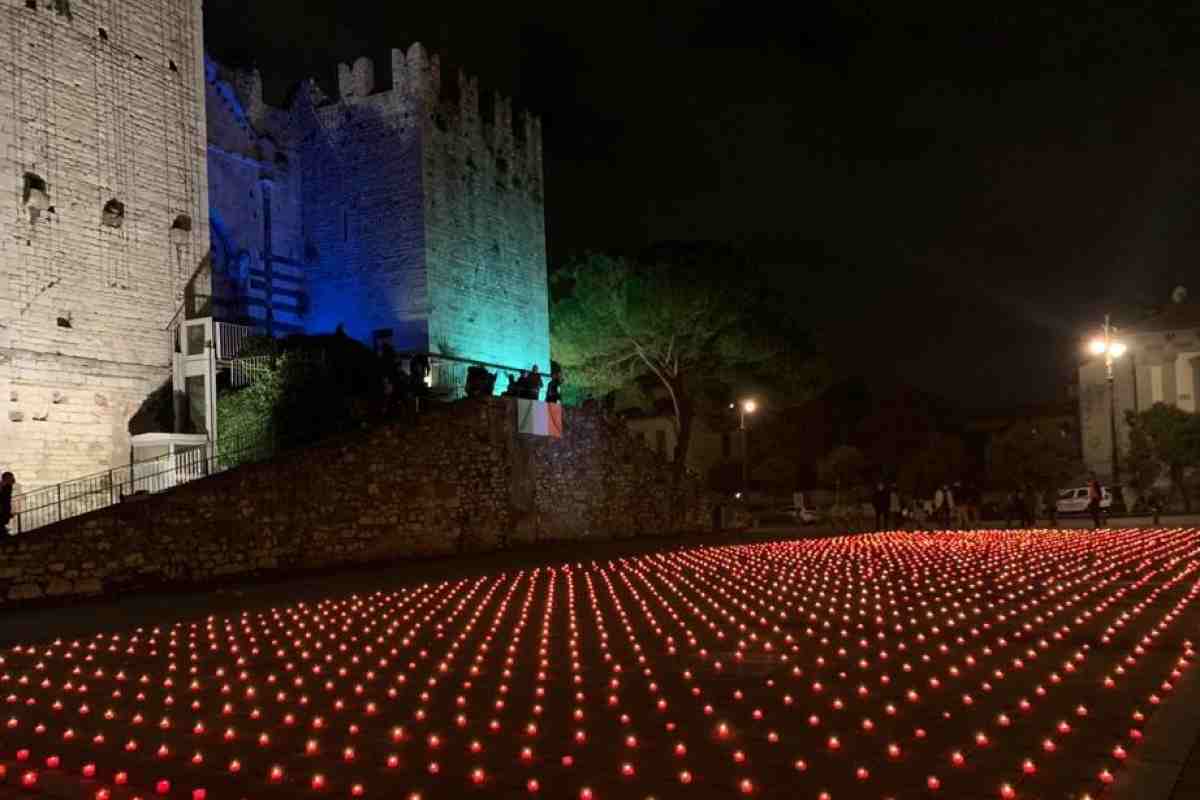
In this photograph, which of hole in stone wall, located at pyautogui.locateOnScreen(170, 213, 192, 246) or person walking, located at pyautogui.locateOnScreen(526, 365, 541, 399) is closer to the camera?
hole in stone wall, located at pyautogui.locateOnScreen(170, 213, 192, 246)

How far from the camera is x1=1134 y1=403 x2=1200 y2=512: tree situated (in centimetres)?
4050

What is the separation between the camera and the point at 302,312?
Result: 3119cm

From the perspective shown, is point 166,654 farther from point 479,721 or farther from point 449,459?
point 449,459

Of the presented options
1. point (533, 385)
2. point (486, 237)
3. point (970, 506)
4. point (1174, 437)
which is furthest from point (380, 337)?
point (1174, 437)

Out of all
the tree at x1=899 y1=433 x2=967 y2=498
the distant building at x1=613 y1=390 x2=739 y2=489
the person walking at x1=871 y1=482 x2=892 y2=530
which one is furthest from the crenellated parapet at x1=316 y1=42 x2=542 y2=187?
the tree at x1=899 y1=433 x2=967 y2=498

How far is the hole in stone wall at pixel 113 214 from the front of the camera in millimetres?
20547

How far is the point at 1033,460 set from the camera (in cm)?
4903

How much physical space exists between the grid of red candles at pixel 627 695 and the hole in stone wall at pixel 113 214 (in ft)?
39.8

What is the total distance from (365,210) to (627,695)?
26.3 m

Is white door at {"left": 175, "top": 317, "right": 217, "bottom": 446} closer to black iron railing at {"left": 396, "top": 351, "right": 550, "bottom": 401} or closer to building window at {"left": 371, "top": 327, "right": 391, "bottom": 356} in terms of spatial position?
black iron railing at {"left": 396, "top": 351, "right": 550, "bottom": 401}

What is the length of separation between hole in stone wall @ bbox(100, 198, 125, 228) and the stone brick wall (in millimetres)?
6967

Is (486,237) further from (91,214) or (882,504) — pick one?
(882,504)

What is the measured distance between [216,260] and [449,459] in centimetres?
1166

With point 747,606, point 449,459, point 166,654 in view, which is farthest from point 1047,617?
point 449,459
